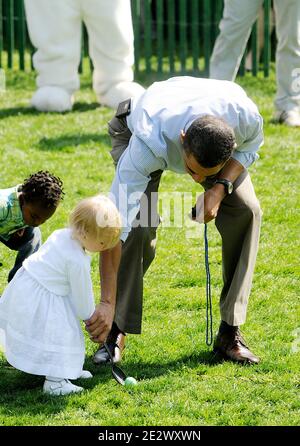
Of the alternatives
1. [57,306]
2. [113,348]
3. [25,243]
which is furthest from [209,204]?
[25,243]

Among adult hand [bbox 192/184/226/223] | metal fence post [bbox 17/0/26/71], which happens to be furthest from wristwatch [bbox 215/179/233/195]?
metal fence post [bbox 17/0/26/71]

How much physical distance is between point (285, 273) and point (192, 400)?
1789 millimetres

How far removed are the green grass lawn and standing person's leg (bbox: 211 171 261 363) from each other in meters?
0.11

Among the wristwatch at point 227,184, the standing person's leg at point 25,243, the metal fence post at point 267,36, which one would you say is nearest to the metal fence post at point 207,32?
the metal fence post at point 267,36

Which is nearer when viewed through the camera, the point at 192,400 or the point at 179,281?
the point at 192,400

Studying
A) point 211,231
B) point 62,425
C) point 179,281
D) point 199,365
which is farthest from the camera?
point 211,231

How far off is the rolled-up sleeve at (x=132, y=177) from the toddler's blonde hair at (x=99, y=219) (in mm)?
73

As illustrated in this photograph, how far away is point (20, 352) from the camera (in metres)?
4.77

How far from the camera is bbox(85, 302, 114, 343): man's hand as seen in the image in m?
4.75

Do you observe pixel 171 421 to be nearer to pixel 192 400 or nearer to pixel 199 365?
pixel 192 400

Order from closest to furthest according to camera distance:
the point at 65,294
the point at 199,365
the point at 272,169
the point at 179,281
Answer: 1. the point at 65,294
2. the point at 199,365
3. the point at 179,281
4. the point at 272,169

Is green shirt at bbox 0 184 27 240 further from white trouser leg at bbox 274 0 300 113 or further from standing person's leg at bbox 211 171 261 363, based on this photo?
white trouser leg at bbox 274 0 300 113

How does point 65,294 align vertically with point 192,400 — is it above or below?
above

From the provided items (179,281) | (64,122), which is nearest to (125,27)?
(64,122)
